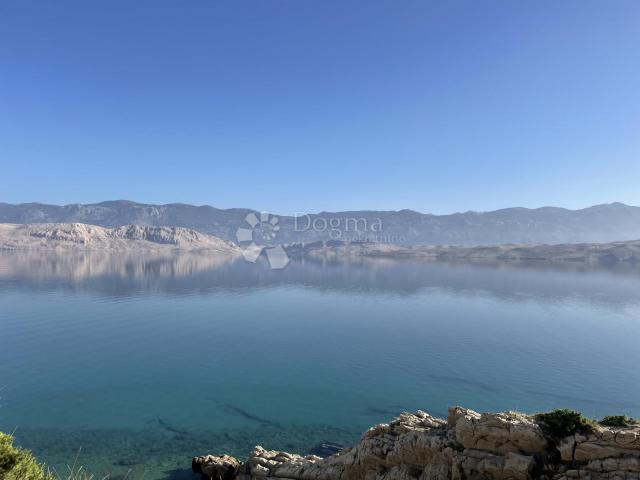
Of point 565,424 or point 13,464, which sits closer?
point 13,464

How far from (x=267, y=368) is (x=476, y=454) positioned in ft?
125

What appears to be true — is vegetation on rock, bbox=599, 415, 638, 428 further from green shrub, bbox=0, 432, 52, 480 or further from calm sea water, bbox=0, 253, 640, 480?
green shrub, bbox=0, 432, 52, 480

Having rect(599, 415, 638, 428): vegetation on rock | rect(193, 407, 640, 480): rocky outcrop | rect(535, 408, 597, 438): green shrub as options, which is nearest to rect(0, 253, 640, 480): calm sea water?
rect(193, 407, 640, 480): rocky outcrop

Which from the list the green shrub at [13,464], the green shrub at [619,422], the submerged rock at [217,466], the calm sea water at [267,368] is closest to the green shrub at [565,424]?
the green shrub at [619,422]

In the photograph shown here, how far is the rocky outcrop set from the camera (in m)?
15.4

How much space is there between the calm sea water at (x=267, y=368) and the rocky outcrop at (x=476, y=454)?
35.8 ft

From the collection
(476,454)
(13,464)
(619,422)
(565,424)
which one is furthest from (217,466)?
(619,422)

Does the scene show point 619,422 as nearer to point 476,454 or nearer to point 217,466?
point 476,454

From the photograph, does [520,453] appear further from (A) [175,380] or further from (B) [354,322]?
(B) [354,322]

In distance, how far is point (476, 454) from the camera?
17.9 m

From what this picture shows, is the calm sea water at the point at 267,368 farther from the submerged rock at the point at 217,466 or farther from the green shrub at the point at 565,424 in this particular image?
the green shrub at the point at 565,424

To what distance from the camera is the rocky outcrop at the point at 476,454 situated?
15.4m

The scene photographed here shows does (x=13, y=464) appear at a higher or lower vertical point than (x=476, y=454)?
higher

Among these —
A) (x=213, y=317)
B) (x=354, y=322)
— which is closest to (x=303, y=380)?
(x=354, y=322)
